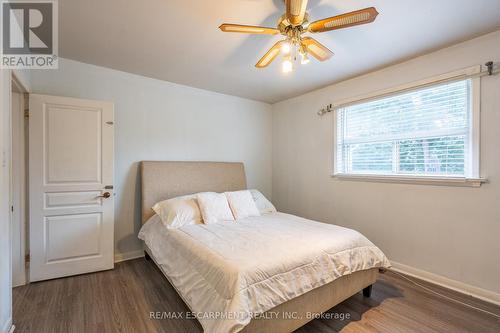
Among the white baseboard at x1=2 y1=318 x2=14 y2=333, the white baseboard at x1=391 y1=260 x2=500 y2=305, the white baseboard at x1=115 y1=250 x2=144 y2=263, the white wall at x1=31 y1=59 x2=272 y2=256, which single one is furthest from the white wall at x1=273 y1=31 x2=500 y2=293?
the white baseboard at x1=2 y1=318 x2=14 y2=333

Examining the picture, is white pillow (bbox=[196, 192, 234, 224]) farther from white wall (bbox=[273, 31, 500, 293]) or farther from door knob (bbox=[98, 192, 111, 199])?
white wall (bbox=[273, 31, 500, 293])

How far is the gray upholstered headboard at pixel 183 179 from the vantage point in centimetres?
311

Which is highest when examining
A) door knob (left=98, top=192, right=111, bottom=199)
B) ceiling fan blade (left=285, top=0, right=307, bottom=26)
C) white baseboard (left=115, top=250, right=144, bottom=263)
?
ceiling fan blade (left=285, top=0, right=307, bottom=26)

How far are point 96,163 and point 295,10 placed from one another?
264 cm

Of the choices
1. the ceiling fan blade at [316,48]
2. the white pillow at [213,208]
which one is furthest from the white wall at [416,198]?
the white pillow at [213,208]

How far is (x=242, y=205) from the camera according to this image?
3.05 m

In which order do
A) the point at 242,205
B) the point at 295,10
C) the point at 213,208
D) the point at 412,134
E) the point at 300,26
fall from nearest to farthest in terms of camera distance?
1. the point at 295,10
2. the point at 300,26
3. the point at 412,134
4. the point at 213,208
5. the point at 242,205

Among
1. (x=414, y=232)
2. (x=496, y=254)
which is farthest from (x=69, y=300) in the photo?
(x=496, y=254)

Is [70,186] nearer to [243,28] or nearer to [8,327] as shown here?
[8,327]

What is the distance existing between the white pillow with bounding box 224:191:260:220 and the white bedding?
399mm

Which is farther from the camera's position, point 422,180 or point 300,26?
point 422,180

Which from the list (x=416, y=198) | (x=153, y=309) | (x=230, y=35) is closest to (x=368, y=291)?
(x=416, y=198)

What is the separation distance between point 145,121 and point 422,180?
354cm

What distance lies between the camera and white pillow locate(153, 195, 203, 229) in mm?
2561
